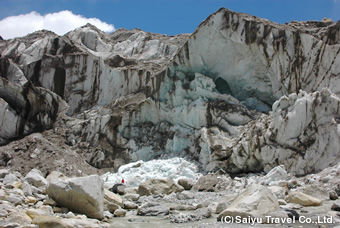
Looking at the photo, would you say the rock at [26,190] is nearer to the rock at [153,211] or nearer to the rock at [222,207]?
the rock at [153,211]

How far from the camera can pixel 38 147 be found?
79.2 feet

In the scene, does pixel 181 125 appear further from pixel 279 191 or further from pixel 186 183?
pixel 279 191

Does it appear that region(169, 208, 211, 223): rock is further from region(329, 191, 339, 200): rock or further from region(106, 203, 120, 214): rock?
region(329, 191, 339, 200): rock

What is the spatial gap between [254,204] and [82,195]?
4.71 m

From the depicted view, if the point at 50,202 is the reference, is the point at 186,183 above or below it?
below

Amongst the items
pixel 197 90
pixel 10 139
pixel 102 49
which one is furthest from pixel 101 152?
pixel 102 49

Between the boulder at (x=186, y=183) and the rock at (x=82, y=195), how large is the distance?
973cm

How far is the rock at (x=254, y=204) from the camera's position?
886 centimetres

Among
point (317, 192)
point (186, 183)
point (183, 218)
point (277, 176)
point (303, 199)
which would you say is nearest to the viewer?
point (183, 218)

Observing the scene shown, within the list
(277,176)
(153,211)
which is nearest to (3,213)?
(153,211)

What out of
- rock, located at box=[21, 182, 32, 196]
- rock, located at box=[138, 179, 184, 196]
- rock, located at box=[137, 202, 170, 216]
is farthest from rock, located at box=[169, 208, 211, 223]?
rock, located at box=[138, 179, 184, 196]

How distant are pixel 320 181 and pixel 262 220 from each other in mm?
6850

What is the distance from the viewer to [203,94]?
24.2 m

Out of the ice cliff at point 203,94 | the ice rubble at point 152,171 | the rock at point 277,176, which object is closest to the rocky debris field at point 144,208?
the rock at point 277,176
